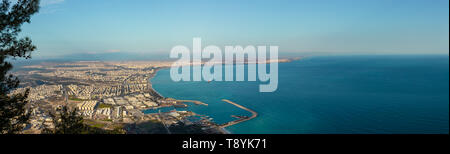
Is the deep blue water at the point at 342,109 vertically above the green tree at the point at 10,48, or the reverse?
the green tree at the point at 10,48

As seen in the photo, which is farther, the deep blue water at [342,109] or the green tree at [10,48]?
the deep blue water at [342,109]

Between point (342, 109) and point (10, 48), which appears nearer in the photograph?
point (10, 48)

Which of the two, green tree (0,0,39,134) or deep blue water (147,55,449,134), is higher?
green tree (0,0,39,134)

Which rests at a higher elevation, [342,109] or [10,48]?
[10,48]

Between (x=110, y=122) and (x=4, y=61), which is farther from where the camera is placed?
(x=110, y=122)

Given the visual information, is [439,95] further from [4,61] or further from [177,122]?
[4,61]

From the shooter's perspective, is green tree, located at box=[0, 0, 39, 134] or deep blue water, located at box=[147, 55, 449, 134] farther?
deep blue water, located at box=[147, 55, 449, 134]
